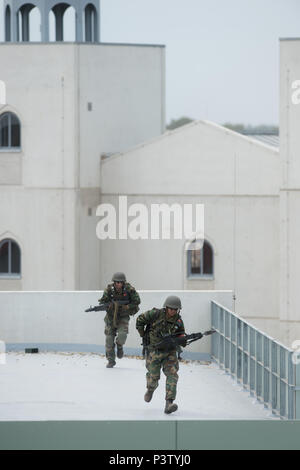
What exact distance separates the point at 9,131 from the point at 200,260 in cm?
719

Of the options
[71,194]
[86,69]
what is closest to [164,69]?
[86,69]

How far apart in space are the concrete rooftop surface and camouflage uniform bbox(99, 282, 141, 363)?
780 mm

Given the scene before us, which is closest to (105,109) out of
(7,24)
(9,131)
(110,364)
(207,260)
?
(9,131)

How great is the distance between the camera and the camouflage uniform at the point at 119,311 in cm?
1916

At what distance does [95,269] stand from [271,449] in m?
22.6

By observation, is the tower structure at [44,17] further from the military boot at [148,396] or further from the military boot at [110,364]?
the military boot at [148,396]

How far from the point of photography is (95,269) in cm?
3612

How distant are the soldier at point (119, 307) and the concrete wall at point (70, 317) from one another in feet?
7.71

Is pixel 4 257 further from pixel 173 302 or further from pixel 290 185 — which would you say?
pixel 173 302

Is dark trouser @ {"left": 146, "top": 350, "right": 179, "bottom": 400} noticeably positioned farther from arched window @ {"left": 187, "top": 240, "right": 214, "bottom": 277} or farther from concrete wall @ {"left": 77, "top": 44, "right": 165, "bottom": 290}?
concrete wall @ {"left": 77, "top": 44, "right": 165, "bottom": 290}

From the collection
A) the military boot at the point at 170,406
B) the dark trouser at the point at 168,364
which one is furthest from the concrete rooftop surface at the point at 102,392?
the dark trouser at the point at 168,364

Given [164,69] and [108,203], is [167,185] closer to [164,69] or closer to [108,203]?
[108,203]

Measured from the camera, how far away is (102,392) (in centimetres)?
1850
